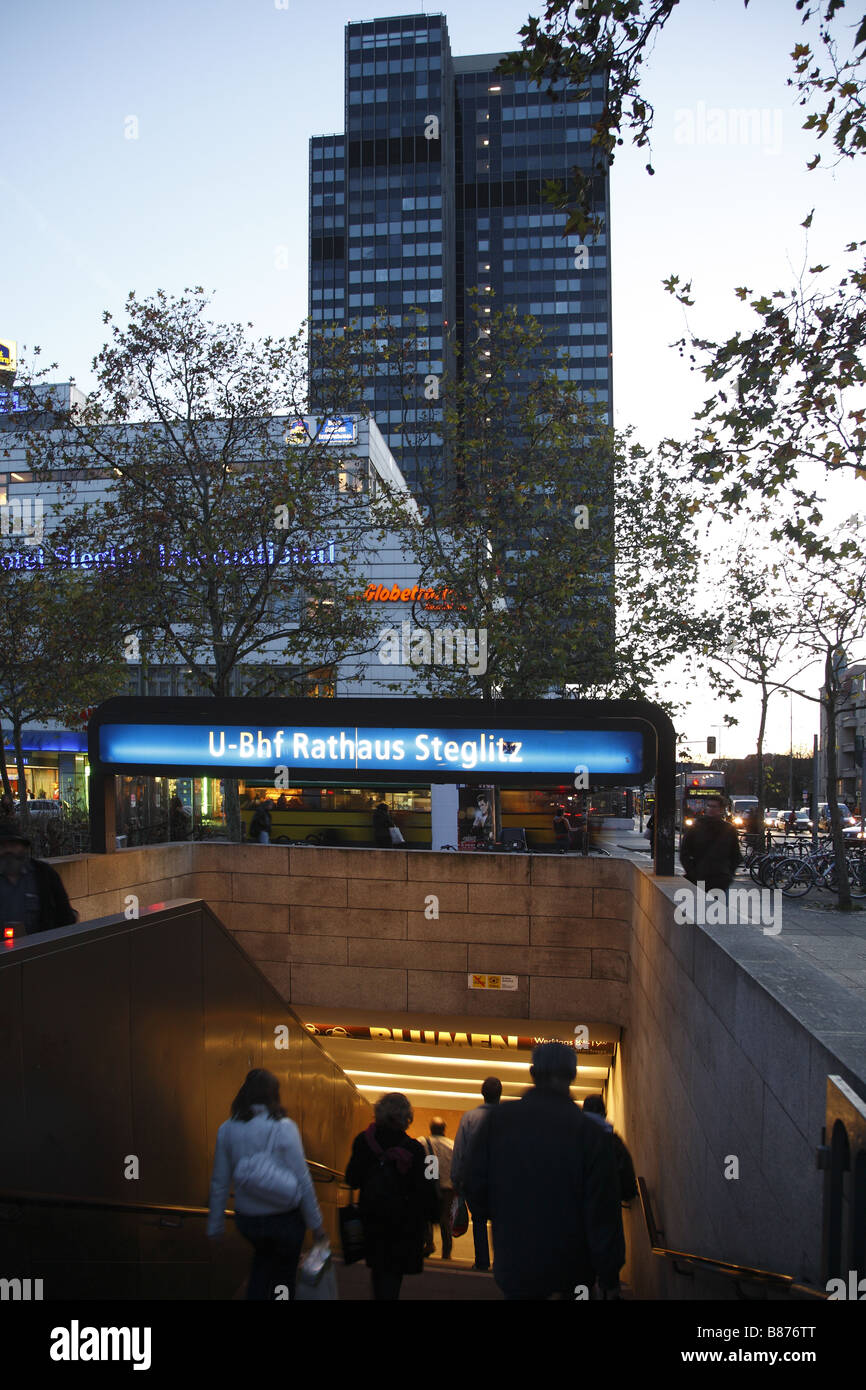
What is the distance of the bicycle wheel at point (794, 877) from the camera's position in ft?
42.3

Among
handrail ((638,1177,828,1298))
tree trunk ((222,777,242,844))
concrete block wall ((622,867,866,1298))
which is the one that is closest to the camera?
handrail ((638,1177,828,1298))

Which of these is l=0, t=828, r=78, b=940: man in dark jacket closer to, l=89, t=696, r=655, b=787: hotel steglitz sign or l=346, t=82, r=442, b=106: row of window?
l=89, t=696, r=655, b=787: hotel steglitz sign

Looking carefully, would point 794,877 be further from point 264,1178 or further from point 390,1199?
point 264,1178

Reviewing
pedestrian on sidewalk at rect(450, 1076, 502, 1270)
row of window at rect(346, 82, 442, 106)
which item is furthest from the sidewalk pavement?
row of window at rect(346, 82, 442, 106)

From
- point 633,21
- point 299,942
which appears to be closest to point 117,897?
point 299,942

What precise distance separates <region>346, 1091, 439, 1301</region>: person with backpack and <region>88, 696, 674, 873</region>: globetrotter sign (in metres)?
3.43

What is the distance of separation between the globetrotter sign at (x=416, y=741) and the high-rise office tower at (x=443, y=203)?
92689mm

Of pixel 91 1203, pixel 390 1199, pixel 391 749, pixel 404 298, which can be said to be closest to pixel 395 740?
pixel 391 749

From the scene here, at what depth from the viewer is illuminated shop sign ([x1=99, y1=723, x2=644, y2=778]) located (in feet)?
25.2

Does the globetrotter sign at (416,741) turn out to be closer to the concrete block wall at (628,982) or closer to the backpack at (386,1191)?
the concrete block wall at (628,982)

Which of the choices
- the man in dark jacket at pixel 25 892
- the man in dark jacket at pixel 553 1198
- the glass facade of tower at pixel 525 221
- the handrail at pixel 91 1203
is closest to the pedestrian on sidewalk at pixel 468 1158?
the man in dark jacket at pixel 553 1198

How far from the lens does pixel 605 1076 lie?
37.7 ft

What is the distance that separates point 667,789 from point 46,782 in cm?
4044

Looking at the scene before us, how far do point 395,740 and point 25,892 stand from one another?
356cm
